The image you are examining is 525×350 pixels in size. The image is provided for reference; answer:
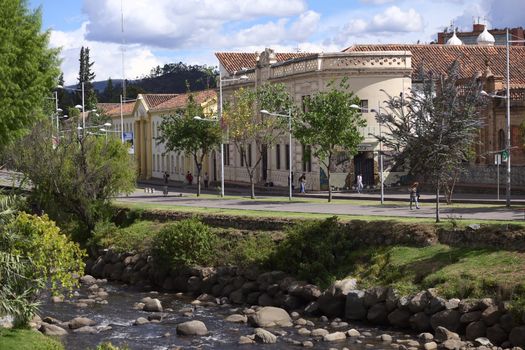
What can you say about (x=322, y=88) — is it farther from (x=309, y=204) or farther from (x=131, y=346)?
(x=131, y=346)

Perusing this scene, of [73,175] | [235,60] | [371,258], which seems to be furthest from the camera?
[235,60]

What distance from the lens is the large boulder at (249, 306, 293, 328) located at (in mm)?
35344

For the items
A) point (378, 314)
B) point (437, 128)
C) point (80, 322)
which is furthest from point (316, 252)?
point (80, 322)

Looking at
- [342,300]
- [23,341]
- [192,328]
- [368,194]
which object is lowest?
[192,328]

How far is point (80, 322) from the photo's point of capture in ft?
117

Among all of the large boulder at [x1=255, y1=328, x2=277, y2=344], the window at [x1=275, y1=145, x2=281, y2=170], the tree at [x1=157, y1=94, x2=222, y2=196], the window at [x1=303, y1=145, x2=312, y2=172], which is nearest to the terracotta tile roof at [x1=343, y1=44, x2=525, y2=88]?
the window at [x1=275, y1=145, x2=281, y2=170]

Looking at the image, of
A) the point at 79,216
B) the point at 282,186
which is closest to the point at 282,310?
→ the point at 79,216

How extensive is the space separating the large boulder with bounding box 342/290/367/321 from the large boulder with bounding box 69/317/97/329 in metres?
8.94

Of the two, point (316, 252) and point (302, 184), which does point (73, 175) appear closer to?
point (316, 252)

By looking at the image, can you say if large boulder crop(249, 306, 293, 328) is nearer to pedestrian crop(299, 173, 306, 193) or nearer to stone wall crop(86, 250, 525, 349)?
stone wall crop(86, 250, 525, 349)

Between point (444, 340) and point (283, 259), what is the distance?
11187 mm

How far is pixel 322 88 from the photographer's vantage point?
68.3 metres

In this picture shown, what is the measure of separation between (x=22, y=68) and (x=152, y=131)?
75447 mm

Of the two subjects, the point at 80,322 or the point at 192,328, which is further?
the point at 80,322
